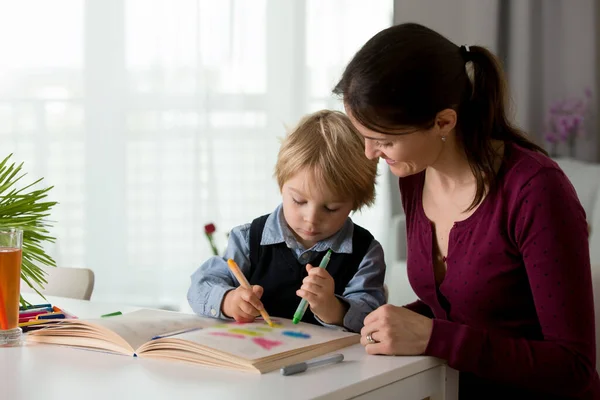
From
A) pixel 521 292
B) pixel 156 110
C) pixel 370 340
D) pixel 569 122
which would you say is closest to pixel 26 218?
pixel 370 340

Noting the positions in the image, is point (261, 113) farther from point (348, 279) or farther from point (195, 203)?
point (348, 279)

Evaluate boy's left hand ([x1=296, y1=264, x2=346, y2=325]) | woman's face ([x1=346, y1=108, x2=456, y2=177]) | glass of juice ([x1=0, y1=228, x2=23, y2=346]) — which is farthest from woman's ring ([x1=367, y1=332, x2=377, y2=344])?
glass of juice ([x1=0, y1=228, x2=23, y2=346])

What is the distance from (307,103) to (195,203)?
29.3 inches

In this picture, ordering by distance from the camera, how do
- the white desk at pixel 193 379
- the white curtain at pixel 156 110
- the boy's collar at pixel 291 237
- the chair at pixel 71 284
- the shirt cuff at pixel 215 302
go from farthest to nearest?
the white curtain at pixel 156 110, the chair at pixel 71 284, the boy's collar at pixel 291 237, the shirt cuff at pixel 215 302, the white desk at pixel 193 379

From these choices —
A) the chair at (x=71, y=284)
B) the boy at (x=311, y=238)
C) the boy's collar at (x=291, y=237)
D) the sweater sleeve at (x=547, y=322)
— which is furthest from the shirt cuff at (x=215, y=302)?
the chair at (x=71, y=284)

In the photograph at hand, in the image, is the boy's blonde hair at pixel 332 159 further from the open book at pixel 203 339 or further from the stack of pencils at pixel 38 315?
the stack of pencils at pixel 38 315

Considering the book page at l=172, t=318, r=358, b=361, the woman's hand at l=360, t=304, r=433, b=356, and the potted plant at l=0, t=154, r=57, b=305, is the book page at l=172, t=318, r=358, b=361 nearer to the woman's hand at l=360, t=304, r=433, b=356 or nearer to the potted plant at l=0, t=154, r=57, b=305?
the woman's hand at l=360, t=304, r=433, b=356

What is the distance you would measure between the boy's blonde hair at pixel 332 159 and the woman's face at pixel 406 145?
0.18 m

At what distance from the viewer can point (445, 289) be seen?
1.44m

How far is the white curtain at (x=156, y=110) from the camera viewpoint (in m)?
4.12

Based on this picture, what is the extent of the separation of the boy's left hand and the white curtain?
2.82 m

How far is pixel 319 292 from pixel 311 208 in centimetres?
21

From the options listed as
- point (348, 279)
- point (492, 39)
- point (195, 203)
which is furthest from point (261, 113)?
point (348, 279)

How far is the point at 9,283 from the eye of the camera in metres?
1.30
